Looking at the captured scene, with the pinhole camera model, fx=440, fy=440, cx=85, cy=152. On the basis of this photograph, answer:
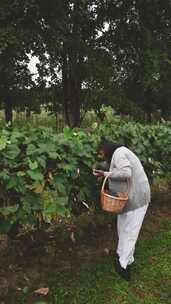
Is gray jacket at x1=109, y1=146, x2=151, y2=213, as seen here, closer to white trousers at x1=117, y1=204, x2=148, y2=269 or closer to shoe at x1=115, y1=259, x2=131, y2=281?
white trousers at x1=117, y1=204, x2=148, y2=269

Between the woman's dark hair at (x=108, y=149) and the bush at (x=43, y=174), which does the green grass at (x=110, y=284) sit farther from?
the woman's dark hair at (x=108, y=149)

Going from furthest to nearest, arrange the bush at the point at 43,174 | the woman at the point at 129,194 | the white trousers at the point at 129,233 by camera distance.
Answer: the white trousers at the point at 129,233
the woman at the point at 129,194
the bush at the point at 43,174

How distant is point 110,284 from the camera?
5.18 metres

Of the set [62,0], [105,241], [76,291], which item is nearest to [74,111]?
[62,0]

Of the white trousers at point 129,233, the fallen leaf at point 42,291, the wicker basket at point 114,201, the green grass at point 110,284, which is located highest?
the wicker basket at point 114,201

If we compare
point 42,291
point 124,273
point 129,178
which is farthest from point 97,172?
point 42,291

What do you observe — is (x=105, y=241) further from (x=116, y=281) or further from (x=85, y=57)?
(x=85, y=57)

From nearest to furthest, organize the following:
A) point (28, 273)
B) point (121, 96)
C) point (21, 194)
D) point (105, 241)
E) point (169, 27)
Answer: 1. point (21, 194)
2. point (28, 273)
3. point (105, 241)
4. point (121, 96)
5. point (169, 27)

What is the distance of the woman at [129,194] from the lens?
5.19 meters

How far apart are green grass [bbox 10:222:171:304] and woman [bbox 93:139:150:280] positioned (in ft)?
0.70

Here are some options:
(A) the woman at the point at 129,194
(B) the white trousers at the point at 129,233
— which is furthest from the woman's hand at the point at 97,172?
(B) the white trousers at the point at 129,233

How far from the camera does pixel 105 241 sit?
6438mm

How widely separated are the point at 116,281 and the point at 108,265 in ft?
1.36

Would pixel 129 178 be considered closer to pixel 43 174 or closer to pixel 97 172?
pixel 97 172
